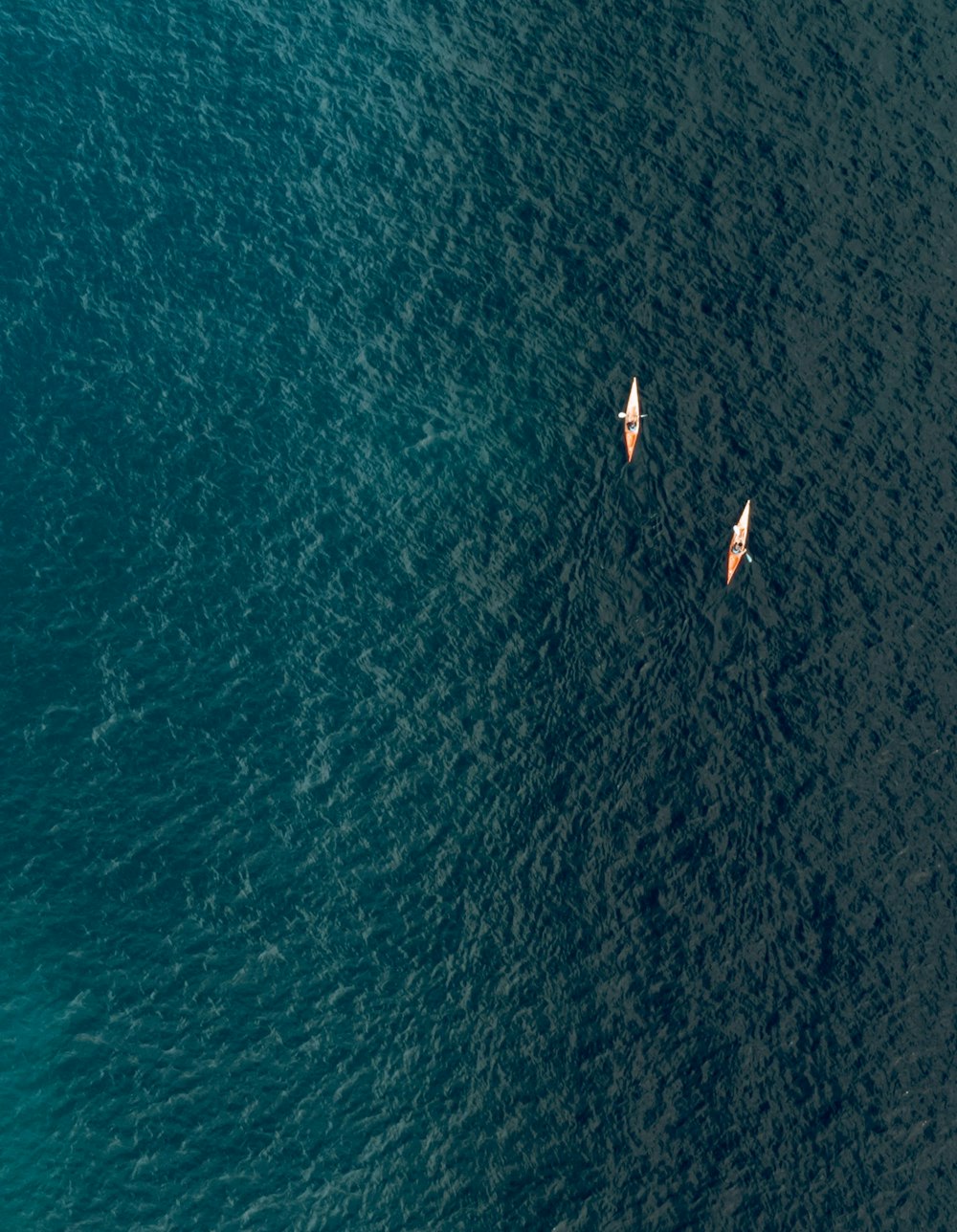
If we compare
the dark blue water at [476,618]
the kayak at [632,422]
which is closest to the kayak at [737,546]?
the dark blue water at [476,618]

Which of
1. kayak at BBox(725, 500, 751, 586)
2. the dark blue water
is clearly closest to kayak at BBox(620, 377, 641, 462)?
the dark blue water

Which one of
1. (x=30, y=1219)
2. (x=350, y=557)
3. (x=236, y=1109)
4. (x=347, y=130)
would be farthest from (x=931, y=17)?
(x=30, y=1219)

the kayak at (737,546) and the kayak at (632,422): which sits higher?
the kayak at (632,422)

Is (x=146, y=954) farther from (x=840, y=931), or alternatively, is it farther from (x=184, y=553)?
(x=840, y=931)

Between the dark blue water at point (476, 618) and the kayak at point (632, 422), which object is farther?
the kayak at point (632, 422)

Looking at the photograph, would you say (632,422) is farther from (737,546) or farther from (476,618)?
(476,618)

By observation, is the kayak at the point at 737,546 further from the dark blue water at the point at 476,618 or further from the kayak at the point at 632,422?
the kayak at the point at 632,422
